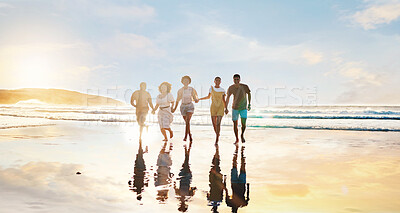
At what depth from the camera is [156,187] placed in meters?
4.38

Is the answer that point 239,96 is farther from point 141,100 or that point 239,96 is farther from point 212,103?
point 141,100

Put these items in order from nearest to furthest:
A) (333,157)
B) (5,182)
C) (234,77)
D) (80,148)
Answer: (5,182) < (333,157) < (80,148) < (234,77)

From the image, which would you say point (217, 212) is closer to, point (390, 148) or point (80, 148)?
point (80, 148)

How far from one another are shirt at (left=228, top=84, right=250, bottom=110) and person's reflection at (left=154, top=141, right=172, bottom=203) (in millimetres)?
3766

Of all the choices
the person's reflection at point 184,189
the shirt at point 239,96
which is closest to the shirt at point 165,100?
the shirt at point 239,96

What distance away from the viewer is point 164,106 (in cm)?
1063

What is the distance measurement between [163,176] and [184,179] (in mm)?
395

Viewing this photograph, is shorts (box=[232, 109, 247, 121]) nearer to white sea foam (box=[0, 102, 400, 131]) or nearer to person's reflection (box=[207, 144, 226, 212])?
person's reflection (box=[207, 144, 226, 212])

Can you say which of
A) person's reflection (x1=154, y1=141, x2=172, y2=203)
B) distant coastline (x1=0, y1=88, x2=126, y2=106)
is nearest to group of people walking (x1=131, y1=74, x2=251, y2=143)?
person's reflection (x1=154, y1=141, x2=172, y2=203)

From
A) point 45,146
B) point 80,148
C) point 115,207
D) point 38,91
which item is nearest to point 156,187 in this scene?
point 115,207

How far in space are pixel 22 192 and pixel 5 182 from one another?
2.57 feet

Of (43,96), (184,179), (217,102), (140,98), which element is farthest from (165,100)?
(43,96)

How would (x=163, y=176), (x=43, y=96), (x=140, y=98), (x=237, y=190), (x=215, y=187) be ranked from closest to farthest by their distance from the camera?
(x=237, y=190) < (x=215, y=187) < (x=163, y=176) < (x=140, y=98) < (x=43, y=96)

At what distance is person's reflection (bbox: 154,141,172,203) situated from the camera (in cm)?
399
